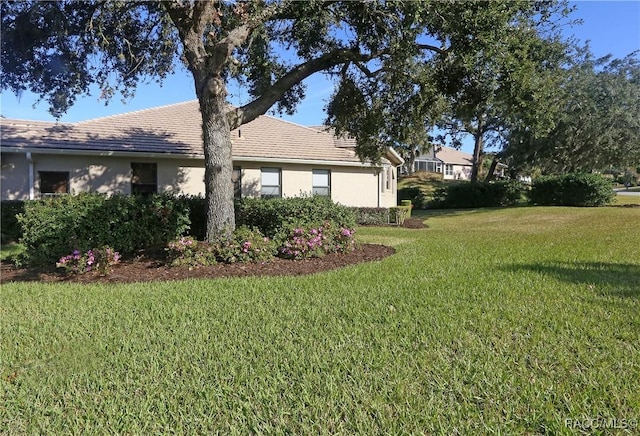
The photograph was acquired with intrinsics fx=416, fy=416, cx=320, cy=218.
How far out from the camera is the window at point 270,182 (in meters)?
18.0

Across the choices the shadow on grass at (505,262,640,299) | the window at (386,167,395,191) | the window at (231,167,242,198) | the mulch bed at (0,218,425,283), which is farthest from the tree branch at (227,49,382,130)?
the window at (386,167,395,191)

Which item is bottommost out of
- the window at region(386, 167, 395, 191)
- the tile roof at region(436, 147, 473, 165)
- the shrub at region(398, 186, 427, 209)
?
the shrub at region(398, 186, 427, 209)

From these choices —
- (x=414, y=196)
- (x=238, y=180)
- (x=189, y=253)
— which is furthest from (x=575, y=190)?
(x=189, y=253)

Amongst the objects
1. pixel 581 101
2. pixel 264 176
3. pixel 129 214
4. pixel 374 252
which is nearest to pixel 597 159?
pixel 581 101

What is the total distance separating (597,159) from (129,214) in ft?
85.7

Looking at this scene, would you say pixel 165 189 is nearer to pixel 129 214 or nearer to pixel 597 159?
pixel 129 214

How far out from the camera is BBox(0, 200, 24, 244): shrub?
13.1 metres

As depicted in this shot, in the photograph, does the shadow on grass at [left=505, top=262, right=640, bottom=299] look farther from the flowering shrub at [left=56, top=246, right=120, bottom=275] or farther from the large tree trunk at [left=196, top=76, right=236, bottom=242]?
the flowering shrub at [left=56, top=246, right=120, bottom=275]

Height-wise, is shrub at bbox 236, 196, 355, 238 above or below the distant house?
below

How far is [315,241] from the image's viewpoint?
866 centimetres

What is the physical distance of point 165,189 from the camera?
53.5ft

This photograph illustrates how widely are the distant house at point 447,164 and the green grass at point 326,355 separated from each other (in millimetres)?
54687

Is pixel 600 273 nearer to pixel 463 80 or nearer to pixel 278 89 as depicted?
pixel 463 80

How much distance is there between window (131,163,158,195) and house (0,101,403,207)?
4cm
